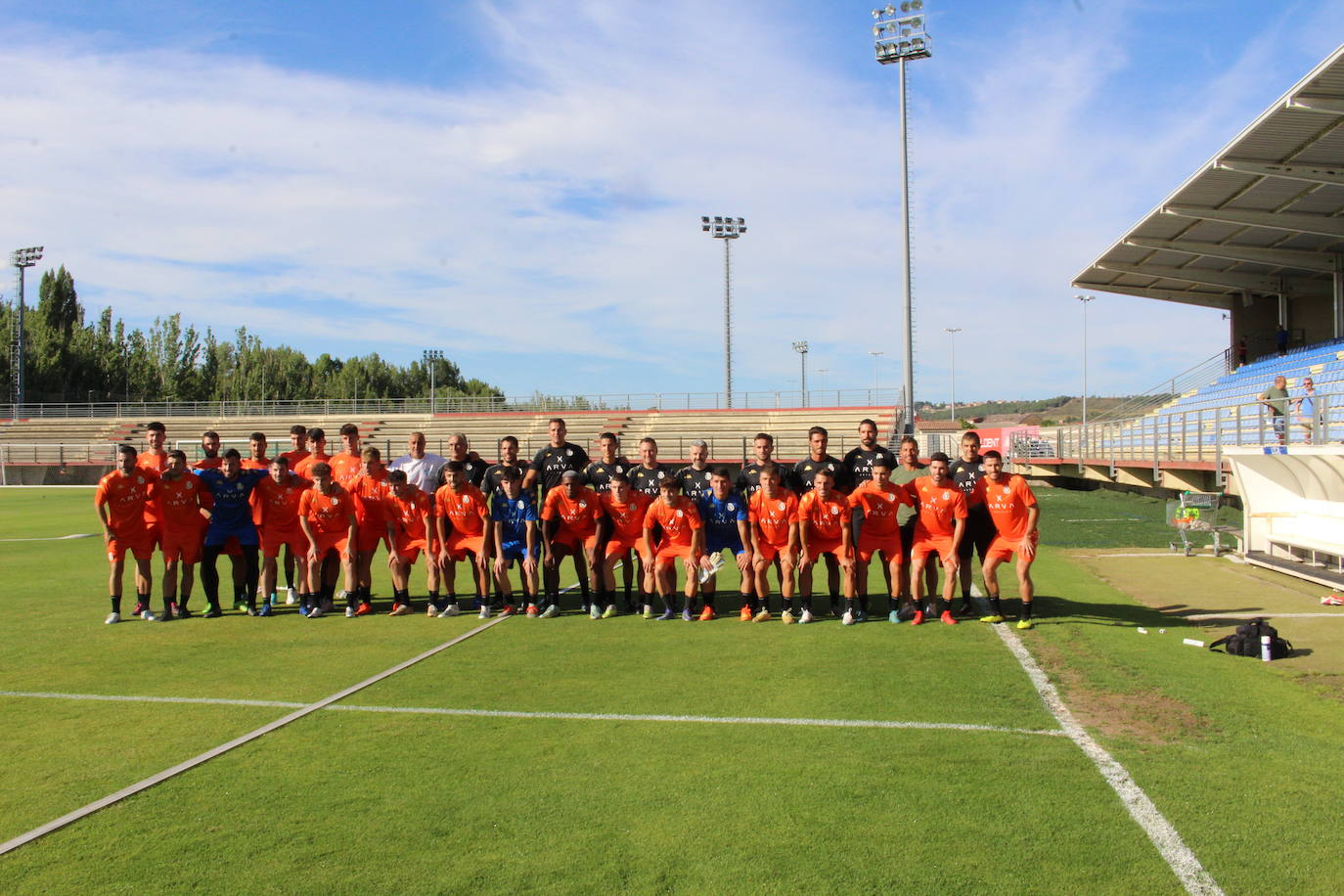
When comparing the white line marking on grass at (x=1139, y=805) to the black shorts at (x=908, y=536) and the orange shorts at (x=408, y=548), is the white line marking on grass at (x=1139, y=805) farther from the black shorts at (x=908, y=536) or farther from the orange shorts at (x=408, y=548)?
the orange shorts at (x=408, y=548)

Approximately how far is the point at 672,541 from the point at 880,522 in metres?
2.04

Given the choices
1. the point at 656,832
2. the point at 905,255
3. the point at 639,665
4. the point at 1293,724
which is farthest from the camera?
the point at 905,255

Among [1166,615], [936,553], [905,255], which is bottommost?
[1166,615]

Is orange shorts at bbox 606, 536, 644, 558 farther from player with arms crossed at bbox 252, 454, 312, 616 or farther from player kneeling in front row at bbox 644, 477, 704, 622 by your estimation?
player with arms crossed at bbox 252, 454, 312, 616

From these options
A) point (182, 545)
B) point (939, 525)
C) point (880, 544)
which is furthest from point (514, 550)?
point (939, 525)

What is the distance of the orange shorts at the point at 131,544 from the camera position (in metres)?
9.03

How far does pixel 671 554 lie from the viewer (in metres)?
8.98

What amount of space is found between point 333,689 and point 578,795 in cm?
276

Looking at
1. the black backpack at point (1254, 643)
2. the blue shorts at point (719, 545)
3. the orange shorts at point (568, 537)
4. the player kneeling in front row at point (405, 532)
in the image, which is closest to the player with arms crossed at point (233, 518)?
the player kneeling in front row at point (405, 532)

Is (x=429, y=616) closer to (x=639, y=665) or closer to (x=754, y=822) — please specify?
(x=639, y=665)

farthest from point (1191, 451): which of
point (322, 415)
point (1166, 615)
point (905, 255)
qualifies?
point (322, 415)

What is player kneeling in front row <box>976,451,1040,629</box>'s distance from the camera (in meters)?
8.24

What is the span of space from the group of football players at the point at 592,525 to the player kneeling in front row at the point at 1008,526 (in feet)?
0.06

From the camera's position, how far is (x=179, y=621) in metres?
9.02
